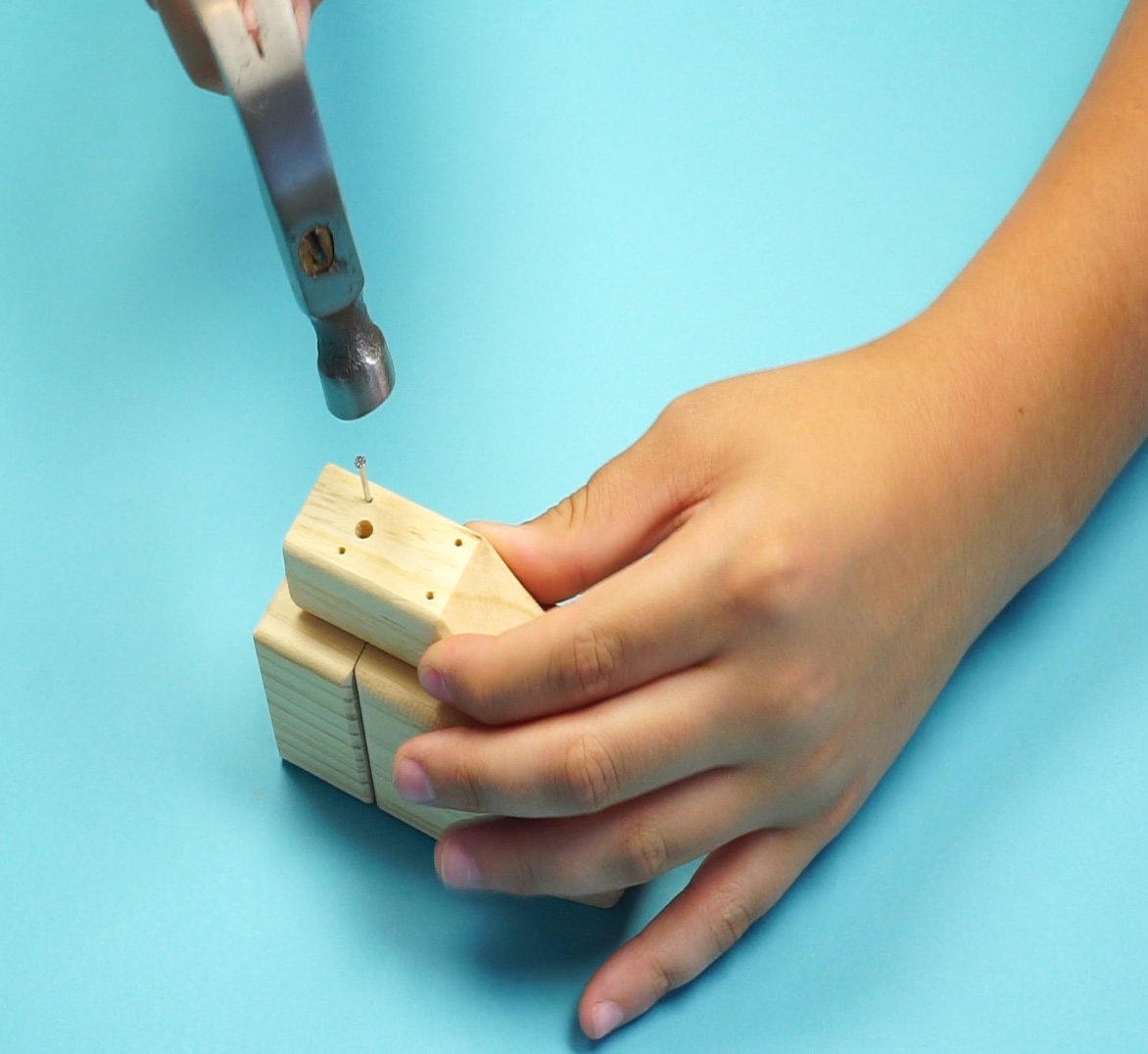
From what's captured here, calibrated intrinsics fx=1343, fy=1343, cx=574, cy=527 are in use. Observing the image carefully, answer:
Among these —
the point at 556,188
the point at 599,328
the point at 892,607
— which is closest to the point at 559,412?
the point at 599,328

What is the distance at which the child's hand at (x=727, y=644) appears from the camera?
28.2 inches

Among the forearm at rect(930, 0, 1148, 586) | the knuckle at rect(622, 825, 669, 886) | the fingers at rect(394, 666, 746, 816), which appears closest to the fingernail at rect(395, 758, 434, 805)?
the fingers at rect(394, 666, 746, 816)

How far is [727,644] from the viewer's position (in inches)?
28.7

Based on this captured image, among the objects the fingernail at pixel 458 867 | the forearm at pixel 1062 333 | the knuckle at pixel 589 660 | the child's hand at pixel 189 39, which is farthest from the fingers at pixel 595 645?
the child's hand at pixel 189 39

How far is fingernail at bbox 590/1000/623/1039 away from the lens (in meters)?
0.79

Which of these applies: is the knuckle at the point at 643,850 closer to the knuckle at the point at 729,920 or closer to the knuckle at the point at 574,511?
the knuckle at the point at 729,920

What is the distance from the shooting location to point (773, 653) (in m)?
0.74

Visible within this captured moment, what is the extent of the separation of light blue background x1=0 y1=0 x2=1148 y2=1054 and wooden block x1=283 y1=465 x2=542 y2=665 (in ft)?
0.64

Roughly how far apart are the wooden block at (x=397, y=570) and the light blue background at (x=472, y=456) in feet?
0.64

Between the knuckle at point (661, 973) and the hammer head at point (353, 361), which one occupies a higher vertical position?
the hammer head at point (353, 361)

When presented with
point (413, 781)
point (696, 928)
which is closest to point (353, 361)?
point (413, 781)

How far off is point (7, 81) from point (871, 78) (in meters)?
0.75

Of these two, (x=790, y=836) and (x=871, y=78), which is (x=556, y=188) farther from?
(x=790, y=836)

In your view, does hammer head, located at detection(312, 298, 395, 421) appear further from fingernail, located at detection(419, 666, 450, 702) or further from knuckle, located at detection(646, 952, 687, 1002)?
knuckle, located at detection(646, 952, 687, 1002)
